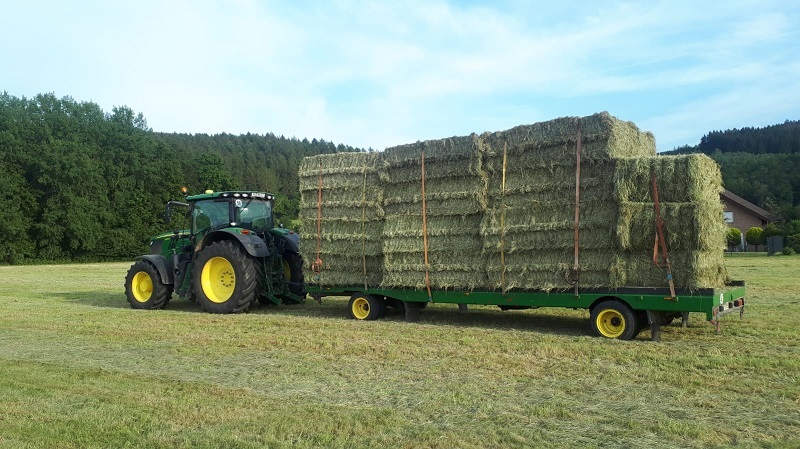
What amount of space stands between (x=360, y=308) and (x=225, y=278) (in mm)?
3081

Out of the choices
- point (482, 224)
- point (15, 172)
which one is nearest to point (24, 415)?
point (482, 224)

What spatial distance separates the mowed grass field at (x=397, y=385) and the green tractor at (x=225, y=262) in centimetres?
187

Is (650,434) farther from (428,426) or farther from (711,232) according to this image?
(711,232)

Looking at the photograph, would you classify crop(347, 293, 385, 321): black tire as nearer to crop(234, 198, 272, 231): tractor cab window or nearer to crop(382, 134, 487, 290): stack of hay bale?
crop(382, 134, 487, 290): stack of hay bale

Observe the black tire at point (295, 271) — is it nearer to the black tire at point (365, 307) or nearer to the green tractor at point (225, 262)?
the green tractor at point (225, 262)

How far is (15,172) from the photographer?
47.1 m

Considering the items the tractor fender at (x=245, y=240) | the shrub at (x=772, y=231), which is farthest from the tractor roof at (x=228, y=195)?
the shrub at (x=772, y=231)

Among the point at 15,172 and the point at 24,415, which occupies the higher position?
the point at 15,172

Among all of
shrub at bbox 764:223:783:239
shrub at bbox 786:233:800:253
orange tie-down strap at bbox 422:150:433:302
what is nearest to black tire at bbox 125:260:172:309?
orange tie-down strap at bbox 422:150:433:302

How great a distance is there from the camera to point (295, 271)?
1282 centimetres

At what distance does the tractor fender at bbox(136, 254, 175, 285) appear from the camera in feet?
41.9

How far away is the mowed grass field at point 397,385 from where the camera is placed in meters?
4.39

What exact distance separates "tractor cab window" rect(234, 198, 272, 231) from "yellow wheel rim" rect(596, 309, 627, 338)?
23.6 ft

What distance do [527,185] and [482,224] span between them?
86 centimetres
